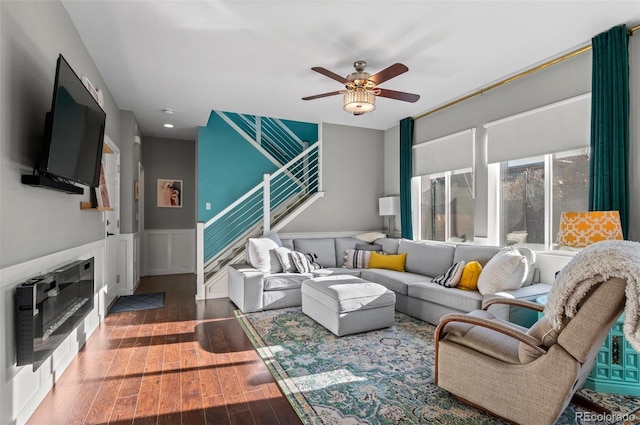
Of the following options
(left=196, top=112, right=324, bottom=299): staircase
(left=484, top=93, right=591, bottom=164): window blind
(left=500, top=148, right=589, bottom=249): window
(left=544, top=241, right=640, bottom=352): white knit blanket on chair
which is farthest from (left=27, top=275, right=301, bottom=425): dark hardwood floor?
(left=484, top=93, right=591, bottom=164): window blind

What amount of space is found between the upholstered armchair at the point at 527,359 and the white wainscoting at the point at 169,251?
6.08 m

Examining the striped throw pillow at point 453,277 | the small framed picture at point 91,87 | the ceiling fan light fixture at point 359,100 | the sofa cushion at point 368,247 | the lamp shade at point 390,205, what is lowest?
the striped throw pillow at point 453,277

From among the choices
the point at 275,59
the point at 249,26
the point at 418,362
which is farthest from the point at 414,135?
the point at 418,362

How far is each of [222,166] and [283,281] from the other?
2548 millimetres

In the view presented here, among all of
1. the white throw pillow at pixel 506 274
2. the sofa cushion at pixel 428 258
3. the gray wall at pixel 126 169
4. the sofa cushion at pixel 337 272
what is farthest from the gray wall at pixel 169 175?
the white throw pillow at pixel 506 274

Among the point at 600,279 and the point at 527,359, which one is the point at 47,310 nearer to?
the point at 527,359

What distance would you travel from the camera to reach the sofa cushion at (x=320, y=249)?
5.25 meters

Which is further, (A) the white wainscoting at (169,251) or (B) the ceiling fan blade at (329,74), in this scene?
(A) the white wainscoting at (169,251)

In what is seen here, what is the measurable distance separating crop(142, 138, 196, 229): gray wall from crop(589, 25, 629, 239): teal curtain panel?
6.72 metres

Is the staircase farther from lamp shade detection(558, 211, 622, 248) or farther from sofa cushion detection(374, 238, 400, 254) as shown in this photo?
lamp shade detection(558, 211, 622, 248)

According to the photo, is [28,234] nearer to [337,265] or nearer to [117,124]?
[117,124]

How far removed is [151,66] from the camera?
358 centimetres

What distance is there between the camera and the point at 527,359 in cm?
187

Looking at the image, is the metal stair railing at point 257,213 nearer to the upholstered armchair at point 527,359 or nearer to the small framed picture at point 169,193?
the small framed picture at point 169,193
